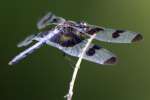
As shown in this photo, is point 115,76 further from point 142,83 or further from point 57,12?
point 57,12

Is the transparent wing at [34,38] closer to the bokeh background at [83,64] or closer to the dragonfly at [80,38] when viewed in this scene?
the dragonfly at [80,38]

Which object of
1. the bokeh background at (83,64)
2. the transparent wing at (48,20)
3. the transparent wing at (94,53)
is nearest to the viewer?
the transparent wing at (94,53)

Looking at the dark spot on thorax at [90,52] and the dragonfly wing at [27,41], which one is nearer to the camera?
the dark spot on thorax at [90,52]

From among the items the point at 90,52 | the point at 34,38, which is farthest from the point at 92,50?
the point at 34,38

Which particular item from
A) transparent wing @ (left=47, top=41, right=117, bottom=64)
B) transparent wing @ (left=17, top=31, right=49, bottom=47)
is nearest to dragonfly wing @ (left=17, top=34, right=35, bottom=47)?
transparent wing @ (left=17, top=31, right=49, bottom=47)

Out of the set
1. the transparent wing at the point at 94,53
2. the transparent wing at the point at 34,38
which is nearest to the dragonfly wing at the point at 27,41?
the transparent wing at the point at 34,38

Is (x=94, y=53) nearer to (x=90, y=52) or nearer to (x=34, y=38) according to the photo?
(x=90, y=52)
